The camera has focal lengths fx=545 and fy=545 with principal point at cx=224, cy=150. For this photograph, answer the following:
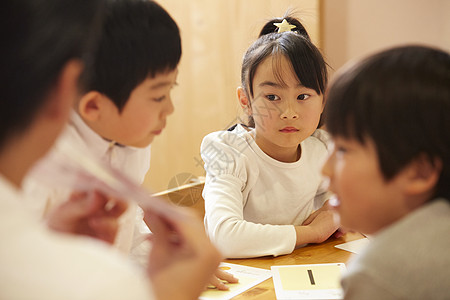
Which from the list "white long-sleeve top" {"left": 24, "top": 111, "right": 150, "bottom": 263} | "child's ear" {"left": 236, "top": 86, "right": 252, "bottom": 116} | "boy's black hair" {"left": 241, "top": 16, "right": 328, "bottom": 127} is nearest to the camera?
"white long-sleeve top" {"left": 24, "top": 111, "right": 150, "bottom": 263}

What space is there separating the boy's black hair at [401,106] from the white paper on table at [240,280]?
46 centimetres

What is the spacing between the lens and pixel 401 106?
837 mm

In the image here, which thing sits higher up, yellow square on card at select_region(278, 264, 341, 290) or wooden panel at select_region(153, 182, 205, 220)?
yellow square on card at select_region(278, 264, 341, 290)

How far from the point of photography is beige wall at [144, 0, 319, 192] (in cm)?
311

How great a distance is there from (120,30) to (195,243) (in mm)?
559

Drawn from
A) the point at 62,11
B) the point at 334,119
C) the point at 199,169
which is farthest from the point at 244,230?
the point at 199,169

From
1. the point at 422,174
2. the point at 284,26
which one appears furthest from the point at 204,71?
the point at 422,174

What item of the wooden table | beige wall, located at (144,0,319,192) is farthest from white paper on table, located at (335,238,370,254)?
beige wall, located at (144,0,319,192)

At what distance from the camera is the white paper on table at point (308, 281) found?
1136mm

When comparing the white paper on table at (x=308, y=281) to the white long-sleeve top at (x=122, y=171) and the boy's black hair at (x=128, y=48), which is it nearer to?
the white long-sleeve top at (x=122, y=171)

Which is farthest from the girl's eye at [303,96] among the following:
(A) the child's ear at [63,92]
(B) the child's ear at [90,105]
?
(A) the child's ear at [63,92]

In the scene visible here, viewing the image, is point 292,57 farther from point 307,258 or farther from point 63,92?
point 63,92

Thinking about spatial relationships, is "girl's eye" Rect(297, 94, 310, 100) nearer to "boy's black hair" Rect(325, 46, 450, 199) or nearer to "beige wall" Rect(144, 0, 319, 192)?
"boy's black hair" Rect(325, 46, 450, 199)

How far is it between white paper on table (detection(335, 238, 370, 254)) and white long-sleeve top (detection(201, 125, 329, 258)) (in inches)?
5.7
